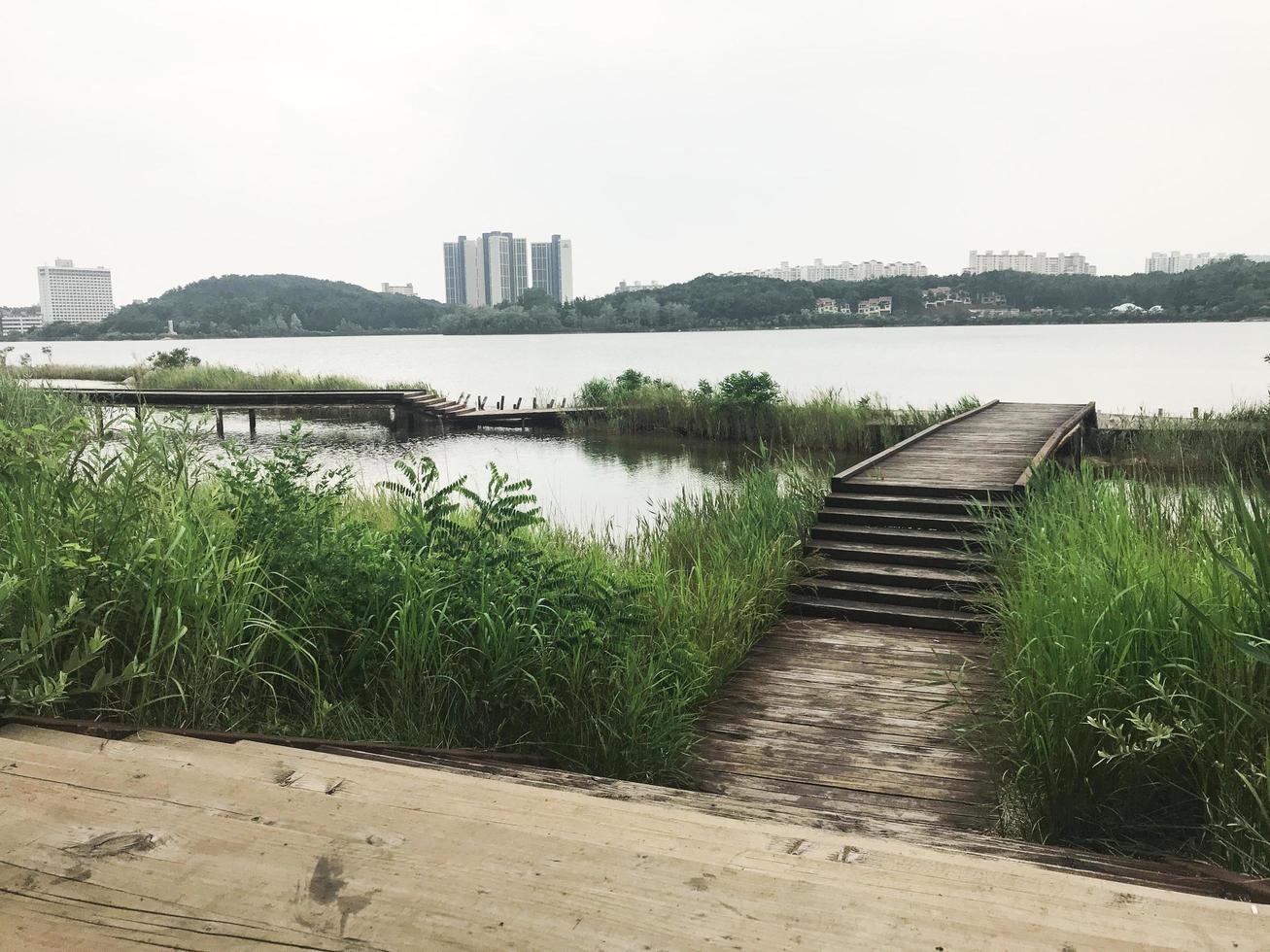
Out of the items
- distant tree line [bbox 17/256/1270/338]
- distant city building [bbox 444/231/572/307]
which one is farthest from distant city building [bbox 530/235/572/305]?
distant tree line [bbox 17/256/1270/338]

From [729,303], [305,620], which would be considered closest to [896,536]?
[305,620]

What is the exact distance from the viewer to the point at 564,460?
19.5 meters

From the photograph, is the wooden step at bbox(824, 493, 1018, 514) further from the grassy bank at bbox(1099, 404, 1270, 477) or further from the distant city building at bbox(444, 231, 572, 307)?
the distant city building at bbox(444, 231, 572, 307)

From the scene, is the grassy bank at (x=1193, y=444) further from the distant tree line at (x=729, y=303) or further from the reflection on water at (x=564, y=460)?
the distant tree line at (x=729, y=303)

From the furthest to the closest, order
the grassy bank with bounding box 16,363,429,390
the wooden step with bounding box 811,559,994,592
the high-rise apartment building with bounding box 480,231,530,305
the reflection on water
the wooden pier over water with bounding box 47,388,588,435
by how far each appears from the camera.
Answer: the high-rise apartment building with bounding box 480,231,530,305 < the grassy bank with bounding box 16,363,429,390 < the wooden pier over water with bounding box 47,388,588,435 < the reflection on water < the wooden step with bounding box 811,559,994,592

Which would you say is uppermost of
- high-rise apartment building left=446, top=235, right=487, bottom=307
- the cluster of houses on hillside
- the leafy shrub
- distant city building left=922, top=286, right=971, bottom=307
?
high-rise apartment building left=446, top=235, right=487, bottom=307

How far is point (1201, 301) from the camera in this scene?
82.5 m

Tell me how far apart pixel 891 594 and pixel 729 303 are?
9233 cm

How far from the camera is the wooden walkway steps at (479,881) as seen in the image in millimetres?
1349

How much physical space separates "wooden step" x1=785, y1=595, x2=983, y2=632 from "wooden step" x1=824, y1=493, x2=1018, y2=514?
5.73ft

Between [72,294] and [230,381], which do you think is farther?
[72,294]

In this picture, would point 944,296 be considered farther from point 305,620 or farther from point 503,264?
point 305,620

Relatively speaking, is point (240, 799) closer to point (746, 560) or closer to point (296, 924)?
point (296, 924)

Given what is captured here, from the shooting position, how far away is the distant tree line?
82188 millimetres
